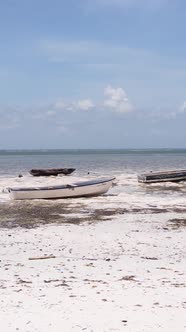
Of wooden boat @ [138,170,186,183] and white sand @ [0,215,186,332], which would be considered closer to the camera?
white sand @ [0,215,186,332]

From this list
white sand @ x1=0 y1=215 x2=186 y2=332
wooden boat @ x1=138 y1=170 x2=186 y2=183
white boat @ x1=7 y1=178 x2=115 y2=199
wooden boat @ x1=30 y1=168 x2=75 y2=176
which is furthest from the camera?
wooden boat @ x1=30 y1=168 x2=75 y2=176

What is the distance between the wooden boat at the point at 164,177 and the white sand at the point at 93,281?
20.9 metres

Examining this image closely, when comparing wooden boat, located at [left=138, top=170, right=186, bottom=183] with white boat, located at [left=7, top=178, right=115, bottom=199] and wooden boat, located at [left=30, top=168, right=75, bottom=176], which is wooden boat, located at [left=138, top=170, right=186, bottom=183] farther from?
wooden boat, located at [left=30, top=168, right=75, bottom=176]

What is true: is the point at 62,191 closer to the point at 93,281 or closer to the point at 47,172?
the point at 93,281

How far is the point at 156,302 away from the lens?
7418 millimetres

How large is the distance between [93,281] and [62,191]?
16.3 m

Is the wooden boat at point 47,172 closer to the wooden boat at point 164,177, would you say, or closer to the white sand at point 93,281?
the wooden boat at point 164,177

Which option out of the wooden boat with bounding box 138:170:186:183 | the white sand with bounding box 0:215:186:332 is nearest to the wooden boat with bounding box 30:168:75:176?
the wooden boat with bounding box 138:170:186:183

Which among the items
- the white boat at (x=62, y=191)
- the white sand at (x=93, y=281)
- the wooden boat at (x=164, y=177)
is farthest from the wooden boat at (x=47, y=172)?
the white sand at (x=93, y=281)

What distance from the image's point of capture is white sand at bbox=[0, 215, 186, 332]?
6645 millimetres

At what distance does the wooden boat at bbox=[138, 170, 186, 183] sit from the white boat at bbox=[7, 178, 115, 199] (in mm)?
9809

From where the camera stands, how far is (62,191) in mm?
24953

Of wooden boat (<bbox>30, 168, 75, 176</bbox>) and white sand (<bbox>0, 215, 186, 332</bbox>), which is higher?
wooden boat (<bbox>30, 168, 75, 176</bbox>)

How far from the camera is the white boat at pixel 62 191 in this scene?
80.1 feet
